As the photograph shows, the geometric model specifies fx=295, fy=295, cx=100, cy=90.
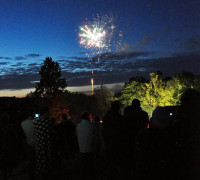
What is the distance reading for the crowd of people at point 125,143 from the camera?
355cm

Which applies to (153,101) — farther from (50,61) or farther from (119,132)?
(119,132)

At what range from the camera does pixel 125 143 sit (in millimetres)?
6051

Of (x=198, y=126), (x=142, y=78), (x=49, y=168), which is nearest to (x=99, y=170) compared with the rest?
(x=49, y=168)

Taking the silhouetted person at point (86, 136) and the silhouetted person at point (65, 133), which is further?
the silhouetted person at point (65, 133)

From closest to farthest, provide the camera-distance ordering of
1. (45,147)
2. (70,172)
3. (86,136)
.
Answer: (45,147), (86,136), (70,172)

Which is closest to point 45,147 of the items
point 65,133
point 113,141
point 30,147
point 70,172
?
point 30,147

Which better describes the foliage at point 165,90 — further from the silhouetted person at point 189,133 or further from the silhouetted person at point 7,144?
the silhouetted person at point 189,133

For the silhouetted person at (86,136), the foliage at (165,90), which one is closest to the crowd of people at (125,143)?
the silhouetted person at (86,136)

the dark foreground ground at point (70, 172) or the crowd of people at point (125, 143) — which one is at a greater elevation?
the crowd of people at point (125, 143)

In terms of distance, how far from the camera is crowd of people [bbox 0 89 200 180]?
3.55m

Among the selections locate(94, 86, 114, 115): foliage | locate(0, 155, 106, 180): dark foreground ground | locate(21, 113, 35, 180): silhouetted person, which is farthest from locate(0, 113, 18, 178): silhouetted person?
locate(94, 86, 114, 115): foliage

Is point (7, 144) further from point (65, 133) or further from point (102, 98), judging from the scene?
point (102, 98)

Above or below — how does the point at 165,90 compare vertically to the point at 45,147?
above

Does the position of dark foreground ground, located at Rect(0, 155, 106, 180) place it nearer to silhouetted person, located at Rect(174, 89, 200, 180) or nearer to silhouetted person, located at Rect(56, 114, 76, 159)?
silhouetted person, located at Rect(56, 114, 76, 159)
